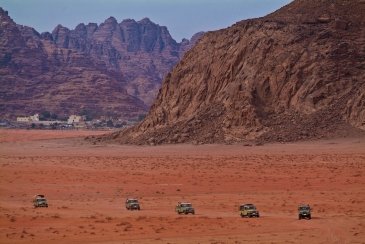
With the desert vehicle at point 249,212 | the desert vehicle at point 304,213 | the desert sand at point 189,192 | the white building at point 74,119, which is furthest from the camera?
the white building at point 74,119

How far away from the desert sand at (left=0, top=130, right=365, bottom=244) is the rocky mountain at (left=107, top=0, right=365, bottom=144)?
3115mm

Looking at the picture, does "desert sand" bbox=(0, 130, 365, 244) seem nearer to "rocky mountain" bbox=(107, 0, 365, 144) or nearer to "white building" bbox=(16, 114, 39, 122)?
"rocky mountain" bbox=(107, 0, 365, 144)

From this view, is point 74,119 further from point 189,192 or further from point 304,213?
point 304,213

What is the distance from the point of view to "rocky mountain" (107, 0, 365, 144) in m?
84.9

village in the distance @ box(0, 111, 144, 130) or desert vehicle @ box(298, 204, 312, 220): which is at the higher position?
desert vehicle @ box(298, 204, 312, 220)

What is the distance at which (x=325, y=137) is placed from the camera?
8238 cm

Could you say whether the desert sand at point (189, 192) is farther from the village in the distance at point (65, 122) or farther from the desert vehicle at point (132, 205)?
the village in the distance at point (65, 122)

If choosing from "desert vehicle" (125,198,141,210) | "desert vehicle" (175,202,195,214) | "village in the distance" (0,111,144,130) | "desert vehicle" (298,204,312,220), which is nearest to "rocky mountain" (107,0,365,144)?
"desert vehicle" (125,198,141,210)

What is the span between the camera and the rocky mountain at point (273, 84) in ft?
278

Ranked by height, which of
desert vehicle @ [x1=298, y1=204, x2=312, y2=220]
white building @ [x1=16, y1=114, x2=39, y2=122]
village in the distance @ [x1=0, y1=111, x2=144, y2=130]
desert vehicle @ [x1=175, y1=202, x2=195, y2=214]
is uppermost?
desert vehicle @ [x1=175, y1=202, x2=195, y2=214]

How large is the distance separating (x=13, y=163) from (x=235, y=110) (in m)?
26.4

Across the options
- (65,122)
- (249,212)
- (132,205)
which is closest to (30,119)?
(65,122)

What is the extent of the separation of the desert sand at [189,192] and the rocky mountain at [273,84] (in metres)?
3.11

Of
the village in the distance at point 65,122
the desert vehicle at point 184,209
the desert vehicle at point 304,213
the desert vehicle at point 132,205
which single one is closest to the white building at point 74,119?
the village in the distance at point 65,122
